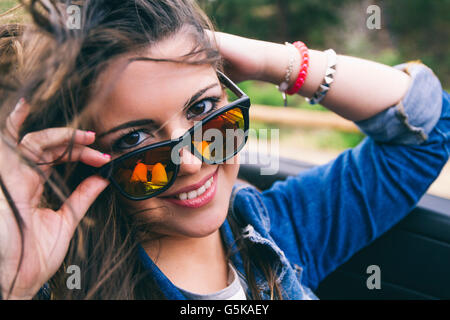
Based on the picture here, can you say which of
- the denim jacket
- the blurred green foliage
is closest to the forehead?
the denim jacket

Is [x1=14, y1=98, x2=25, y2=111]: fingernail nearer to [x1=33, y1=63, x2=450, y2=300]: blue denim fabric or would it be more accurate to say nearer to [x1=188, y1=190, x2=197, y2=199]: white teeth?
[x1=188, y1=190, x2=197, y2=199]: white teeth

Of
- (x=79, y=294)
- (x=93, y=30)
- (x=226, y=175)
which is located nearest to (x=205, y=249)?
(x=226, y=175)

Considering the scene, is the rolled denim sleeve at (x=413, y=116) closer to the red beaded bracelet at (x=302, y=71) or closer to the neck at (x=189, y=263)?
the red beaded bracelet at (x=302, y=71)

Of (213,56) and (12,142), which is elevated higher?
(213,56)

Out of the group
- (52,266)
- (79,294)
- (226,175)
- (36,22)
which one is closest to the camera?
(36,22)

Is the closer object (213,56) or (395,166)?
(213,56)

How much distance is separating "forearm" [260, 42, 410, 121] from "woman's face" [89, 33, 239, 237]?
299mm

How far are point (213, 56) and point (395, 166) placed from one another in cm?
73

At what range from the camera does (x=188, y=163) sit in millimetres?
959

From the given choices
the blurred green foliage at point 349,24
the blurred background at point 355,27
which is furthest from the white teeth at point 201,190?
the blurred green foliage at point 349,24

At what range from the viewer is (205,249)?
123 centimetres

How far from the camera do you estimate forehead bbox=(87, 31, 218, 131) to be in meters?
0.89

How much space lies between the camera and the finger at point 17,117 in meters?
0.90
